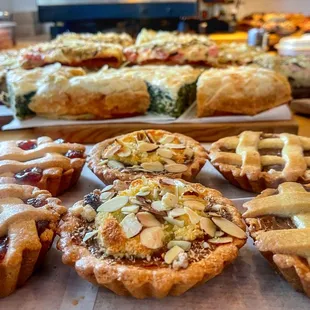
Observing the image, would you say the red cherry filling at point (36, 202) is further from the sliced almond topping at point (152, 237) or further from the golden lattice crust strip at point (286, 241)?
the golden lattice crust strip at point (286, 241)

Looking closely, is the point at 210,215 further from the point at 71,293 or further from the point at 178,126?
the point at 178,126

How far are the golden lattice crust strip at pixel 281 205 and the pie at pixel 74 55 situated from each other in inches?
84.7

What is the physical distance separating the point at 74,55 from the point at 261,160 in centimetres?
191

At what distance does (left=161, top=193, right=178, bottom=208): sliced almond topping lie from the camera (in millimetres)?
1135

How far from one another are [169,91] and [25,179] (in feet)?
3.29

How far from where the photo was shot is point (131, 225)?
3.52ft

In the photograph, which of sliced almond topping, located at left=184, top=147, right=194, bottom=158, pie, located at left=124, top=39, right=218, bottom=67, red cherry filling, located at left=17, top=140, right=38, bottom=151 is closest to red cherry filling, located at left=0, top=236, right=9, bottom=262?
red cherry filling, located at left=17, top=140, right=38, bottom=151

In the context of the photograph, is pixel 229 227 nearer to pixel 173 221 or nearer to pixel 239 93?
pixel 173 221

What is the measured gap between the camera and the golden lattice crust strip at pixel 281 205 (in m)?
1.19

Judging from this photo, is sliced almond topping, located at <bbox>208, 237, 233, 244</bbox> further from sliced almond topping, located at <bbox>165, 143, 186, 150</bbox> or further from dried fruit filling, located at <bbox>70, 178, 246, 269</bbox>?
sliced almond topping, located at <bbox>165, 143, 186, 150</bbox>

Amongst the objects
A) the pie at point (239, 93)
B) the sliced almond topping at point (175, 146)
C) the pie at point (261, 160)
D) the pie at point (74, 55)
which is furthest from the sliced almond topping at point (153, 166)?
the pie at point (74, 55)

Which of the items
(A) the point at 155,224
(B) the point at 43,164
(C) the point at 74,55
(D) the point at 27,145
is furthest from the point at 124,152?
(C) the point at 74,55

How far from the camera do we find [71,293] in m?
1.08

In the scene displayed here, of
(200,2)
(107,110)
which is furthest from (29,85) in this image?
(200,2)
